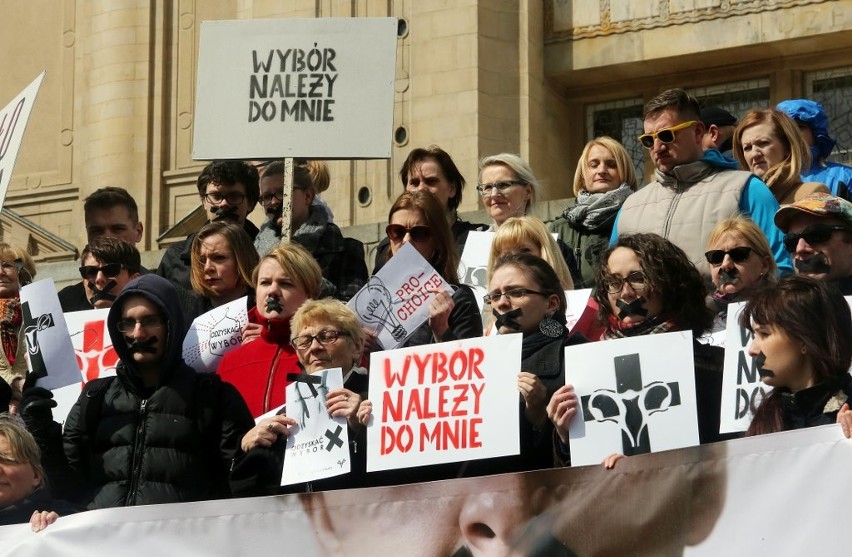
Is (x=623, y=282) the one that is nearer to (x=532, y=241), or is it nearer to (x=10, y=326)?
(x=532, y=241)

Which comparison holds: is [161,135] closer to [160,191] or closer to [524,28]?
[160,191]

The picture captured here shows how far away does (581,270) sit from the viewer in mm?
10055

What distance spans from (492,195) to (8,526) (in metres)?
3.35

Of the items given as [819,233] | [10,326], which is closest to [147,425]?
[10,326]

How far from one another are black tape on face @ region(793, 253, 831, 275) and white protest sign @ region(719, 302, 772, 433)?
1139mm

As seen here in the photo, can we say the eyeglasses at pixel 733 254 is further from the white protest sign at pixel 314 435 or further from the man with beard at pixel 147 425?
the man with beard at pixel 147 425

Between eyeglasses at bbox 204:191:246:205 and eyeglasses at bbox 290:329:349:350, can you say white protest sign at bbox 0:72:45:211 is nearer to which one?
eyeglasses at bbox 204:191:246:205

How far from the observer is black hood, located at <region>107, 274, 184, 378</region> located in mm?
8266

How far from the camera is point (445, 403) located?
24.5 ft

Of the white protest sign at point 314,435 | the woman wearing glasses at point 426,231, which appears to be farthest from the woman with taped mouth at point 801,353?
the woman wearing glasses at point 426,231

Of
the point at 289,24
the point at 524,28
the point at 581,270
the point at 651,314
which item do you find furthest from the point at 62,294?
the point at 524,28

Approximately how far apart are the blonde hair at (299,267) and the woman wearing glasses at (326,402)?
2.24 feet

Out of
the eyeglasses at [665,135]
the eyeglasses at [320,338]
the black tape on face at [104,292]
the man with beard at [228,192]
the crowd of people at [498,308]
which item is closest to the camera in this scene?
the crowd of people at [498,308]

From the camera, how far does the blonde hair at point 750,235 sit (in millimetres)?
8352
